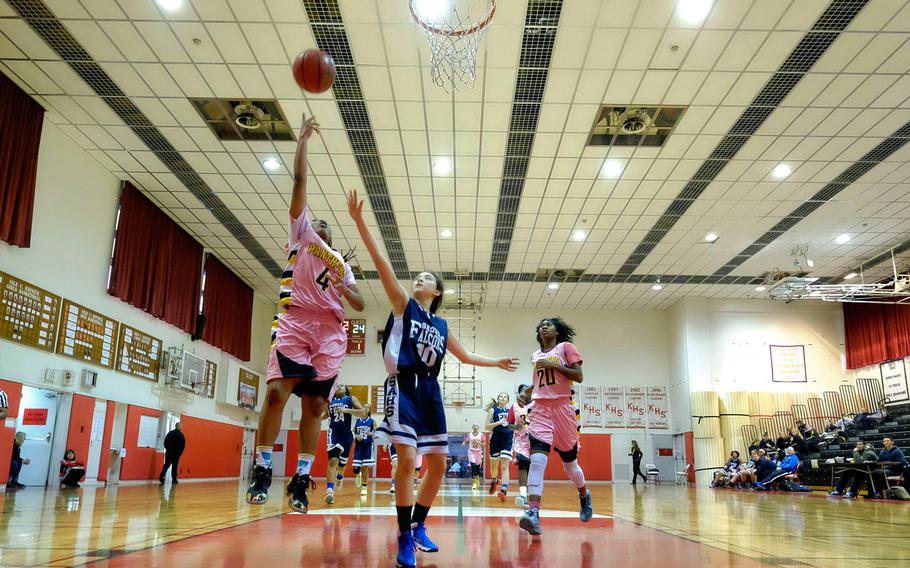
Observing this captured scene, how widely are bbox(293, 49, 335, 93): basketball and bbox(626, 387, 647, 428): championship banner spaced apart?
21421 mm

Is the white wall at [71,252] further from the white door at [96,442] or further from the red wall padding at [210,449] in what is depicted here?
Result: the red wall padding at [210,449]

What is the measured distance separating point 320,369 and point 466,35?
5.90 meters

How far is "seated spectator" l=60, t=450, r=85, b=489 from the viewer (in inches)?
461

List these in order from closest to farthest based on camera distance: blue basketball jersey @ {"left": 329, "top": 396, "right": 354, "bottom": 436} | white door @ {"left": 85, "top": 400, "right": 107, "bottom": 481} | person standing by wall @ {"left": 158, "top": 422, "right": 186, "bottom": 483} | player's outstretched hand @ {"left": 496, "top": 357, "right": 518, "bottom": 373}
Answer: player's outstretched hand @ {"left": 496, "top": 357, "right": 518, "bottom": 373}
blue basketball jersey @ {"left": 329, "top": 396, "right": 354, "bottom": 436}
white door @ {"left": 85, "top": 400, "right": 107, "bottom": 481}
person standing by wall @ {"left": 158, "top": 422, "right": 186, "bottom": 483}

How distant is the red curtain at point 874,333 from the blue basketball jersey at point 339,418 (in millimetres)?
18281

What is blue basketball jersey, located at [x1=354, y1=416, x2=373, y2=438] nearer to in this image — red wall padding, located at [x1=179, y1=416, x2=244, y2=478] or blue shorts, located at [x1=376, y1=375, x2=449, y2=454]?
blue shorts, located at [x1=376, y1=375, x2=449, y2=454]

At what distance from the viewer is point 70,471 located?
1171 cm

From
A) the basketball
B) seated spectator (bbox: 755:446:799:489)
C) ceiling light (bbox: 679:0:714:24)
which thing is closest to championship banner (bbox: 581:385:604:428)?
seated spectator (bbox: 755:446:799:489)

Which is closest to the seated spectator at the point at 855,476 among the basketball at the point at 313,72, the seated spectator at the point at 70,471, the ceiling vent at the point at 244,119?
the basketball at the point at 313,72

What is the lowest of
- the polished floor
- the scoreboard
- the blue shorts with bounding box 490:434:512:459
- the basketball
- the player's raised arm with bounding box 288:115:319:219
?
the polished floor

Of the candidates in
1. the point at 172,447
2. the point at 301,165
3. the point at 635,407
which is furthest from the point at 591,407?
the point at 301,165

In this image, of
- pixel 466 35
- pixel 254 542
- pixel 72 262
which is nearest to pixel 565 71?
pixel 466 35

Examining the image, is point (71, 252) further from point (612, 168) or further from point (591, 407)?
point (591, 407)

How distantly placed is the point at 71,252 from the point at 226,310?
7463 mm
